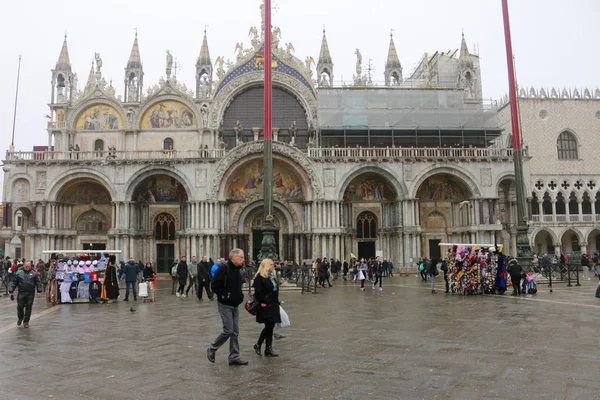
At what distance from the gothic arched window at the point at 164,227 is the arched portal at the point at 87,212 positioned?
11.2 feet

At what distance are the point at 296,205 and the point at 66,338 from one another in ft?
88.8

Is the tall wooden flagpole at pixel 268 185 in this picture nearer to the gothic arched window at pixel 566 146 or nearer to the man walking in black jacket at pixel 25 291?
the man walking in black jacket at pixel 25 291

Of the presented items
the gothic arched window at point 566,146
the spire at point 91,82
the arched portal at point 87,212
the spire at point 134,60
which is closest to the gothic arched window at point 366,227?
the arched portal at point 87,212

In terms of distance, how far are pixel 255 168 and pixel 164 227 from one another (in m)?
8.50

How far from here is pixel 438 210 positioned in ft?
126

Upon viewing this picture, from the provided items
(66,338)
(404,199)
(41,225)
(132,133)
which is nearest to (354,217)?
(404,199)

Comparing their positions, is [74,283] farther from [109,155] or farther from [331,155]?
[331,155]

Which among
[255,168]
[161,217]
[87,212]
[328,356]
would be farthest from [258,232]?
[328,356]

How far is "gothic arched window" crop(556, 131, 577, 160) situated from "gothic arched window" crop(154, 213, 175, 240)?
35442mm

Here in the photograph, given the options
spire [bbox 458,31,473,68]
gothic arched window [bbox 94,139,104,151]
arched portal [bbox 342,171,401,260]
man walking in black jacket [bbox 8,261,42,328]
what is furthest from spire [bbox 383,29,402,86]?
man walking in black jacket [bbox 8,261,42,328]

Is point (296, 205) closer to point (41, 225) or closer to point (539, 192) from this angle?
point (41, 225)

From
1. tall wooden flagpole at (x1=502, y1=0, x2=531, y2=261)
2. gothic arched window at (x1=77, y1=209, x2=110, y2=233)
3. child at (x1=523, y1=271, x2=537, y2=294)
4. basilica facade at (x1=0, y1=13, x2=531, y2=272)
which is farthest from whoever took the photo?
gothic arched window at (x1=77, y1=209, x2=110, y2=233)

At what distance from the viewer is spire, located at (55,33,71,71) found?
4066 centimetres

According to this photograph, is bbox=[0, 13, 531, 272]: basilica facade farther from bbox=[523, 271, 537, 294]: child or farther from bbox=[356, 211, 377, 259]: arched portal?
bbox=[523, 271, 537, 294]: child
